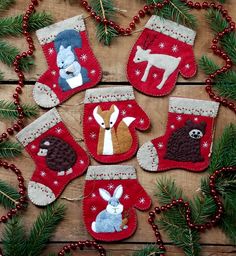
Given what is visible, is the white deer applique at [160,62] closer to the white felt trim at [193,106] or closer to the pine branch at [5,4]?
the white felt trim at [193,106]

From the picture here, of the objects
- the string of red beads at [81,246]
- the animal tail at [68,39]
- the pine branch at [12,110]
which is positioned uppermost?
the animal tail at [68,39]

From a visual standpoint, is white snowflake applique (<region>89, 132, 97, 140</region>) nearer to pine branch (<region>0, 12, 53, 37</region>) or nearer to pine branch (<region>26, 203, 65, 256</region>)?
pine branch (<region>26, 203, 65, 256</region>)

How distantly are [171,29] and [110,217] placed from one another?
566mm

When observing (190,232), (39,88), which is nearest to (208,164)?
(190,232)

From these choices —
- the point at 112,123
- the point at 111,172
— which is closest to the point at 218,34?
the point at 112,123

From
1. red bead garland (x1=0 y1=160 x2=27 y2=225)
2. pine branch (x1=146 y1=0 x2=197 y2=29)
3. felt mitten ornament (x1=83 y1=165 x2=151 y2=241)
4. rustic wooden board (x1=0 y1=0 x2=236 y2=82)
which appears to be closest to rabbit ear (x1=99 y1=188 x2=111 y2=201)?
felt mitten ornament (x1=83 y1=165 x2=151 y2=241)

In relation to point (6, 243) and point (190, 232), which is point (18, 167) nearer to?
point (6, 243)

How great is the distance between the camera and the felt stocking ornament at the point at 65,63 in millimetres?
1562

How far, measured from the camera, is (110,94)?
1.55 m

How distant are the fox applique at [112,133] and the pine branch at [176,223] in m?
0.15

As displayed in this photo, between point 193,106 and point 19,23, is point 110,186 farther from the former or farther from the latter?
point 19,23

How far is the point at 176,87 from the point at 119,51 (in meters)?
0.20

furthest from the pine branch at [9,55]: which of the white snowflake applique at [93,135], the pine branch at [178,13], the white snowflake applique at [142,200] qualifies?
the white snowflake applique at [142,200]

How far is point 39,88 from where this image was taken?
156cm
